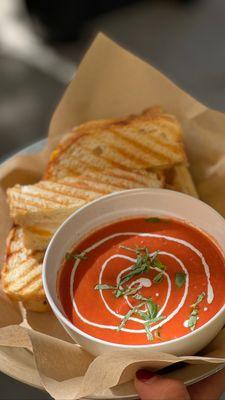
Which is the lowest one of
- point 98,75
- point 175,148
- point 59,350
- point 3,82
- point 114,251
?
point 3,82

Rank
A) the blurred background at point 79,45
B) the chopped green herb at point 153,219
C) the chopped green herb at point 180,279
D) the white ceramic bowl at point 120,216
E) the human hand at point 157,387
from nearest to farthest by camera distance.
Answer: the human hand at point 157,387
the chopped green herb at point 180,279
the white ceramic bowl at point 120,216
the chopped green herb at point 153,219
the blurred background at point 79,45

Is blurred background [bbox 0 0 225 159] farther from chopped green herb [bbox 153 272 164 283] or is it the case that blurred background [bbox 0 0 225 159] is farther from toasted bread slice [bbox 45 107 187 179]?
chopped green herb [bbox 153 272 164 283]

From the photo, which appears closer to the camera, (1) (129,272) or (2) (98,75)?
(1) (129,272)

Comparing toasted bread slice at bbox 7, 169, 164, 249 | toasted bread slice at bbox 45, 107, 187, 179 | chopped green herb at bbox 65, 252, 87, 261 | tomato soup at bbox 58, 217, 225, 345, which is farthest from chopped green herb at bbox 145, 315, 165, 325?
toasted bread slice at bbox 45, 107, 187, 179

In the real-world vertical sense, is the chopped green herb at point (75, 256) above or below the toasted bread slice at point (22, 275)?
above

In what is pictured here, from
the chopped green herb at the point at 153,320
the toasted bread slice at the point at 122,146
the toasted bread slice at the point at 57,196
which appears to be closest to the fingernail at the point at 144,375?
the chopped green herb at the point at 153,320

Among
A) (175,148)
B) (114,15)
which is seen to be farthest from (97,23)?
(175,148)

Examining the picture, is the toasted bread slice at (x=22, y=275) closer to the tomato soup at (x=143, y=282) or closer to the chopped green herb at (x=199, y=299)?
the tomato soup at (x=143, y=282)

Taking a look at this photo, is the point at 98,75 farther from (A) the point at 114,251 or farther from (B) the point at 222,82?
(B) the point at 222,82

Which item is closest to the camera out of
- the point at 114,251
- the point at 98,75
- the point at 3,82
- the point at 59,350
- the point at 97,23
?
the point at 59,350
